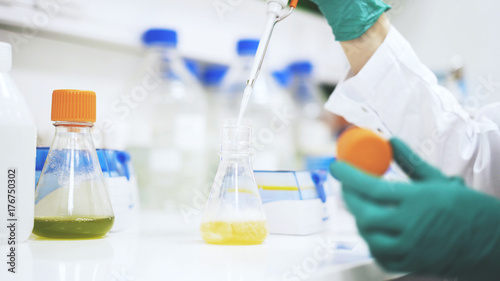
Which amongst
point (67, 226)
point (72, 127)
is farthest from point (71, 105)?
point (67, 226)

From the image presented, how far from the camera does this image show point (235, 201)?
896mm

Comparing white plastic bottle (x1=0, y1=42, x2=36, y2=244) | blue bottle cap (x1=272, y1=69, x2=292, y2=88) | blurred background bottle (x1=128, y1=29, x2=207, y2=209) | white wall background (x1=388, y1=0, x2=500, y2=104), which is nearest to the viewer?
white plastic bottle (x1=0, y1=42, x2=36, y2=244)

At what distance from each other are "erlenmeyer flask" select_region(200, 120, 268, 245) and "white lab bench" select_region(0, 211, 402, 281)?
2 centimetres

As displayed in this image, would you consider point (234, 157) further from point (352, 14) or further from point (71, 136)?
point (352, 14)

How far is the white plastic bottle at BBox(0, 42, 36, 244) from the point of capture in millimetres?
786

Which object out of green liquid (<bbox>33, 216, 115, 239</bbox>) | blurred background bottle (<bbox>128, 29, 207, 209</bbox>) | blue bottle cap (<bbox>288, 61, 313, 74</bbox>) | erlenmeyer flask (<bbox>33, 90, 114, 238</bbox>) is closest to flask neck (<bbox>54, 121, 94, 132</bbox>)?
erlenmeyer flask (<bbox>33, 90, 114, 238</bbox>)

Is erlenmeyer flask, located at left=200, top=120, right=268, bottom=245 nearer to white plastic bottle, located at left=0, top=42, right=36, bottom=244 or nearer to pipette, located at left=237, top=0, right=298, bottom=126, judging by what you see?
pipette, located at left=237, top=0, right=298, bottom=126

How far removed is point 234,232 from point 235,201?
66mm

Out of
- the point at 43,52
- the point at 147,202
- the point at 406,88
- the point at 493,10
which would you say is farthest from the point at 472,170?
the point at 493,10

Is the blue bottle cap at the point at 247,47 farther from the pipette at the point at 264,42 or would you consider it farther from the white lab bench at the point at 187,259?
the white lab bench at the point at 187,259

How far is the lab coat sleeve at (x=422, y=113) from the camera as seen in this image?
3.91 ft

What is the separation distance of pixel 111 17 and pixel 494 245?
1.18 metres

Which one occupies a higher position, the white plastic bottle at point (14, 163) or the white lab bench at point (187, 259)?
the white plastic bottle at point (14, 163)

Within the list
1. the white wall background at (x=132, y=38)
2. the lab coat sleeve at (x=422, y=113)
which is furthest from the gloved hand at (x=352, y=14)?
the white wall background at (x=132, y=38)
